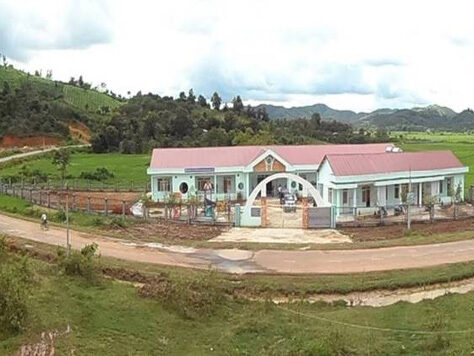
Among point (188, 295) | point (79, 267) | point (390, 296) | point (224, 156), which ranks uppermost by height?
point (224, 156)

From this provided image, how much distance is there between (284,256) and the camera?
26.0 metres

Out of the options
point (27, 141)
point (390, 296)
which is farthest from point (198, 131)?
point (390, 296)

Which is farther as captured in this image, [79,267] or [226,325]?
[79,267]

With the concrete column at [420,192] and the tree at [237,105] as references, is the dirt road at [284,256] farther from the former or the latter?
the tree at [237,105]

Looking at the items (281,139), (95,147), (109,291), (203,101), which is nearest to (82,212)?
(109,291)

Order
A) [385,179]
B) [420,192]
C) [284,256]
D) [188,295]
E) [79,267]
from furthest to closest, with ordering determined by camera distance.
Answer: [420,192]
[385,179]
[284,256]
[79,267]
[188,295]

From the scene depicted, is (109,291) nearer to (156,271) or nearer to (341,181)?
(156,271)

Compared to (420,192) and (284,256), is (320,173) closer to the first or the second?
(420,192)

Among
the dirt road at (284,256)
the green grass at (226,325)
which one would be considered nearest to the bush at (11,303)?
the green grass at (226,325)

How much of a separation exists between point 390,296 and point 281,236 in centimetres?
1111

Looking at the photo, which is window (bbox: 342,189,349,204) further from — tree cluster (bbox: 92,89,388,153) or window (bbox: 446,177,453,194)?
tree cluster (bbox: 92,89,388,153)

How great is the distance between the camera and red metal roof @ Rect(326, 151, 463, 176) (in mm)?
38031

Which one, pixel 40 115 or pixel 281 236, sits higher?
pixel 40 115

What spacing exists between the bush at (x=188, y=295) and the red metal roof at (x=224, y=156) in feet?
84.8
